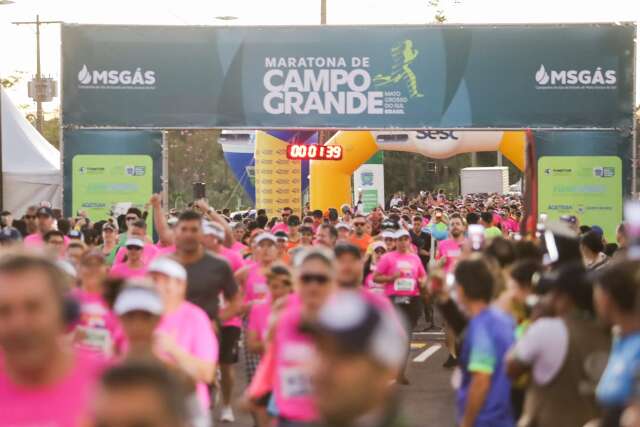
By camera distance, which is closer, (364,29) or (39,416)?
(39,416)

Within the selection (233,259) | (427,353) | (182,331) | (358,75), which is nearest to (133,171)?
(358,75)

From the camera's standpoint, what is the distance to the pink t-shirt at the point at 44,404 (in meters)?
4.06

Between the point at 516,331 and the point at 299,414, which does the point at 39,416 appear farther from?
the point at 516,331

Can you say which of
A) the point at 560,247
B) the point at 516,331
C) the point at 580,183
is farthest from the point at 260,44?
the point at 516,331

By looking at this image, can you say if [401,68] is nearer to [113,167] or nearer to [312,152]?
[113,167]

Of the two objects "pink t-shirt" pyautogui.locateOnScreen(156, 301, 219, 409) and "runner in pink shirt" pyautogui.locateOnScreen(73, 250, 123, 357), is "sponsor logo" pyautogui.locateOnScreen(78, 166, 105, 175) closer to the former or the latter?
"runner in pink shirt" pyautogui.locateOnScreen(73, 250, 123, 357)

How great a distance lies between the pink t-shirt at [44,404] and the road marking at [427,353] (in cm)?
1280

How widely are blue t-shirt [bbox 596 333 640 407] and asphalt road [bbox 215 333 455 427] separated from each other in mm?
5020

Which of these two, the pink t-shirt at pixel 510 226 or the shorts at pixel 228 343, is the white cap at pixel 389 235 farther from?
the pink t-shirt at pixel 510 226

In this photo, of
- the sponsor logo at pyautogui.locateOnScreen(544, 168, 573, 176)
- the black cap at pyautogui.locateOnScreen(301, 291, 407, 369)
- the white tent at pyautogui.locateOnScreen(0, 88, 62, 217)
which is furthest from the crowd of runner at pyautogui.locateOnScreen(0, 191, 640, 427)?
the white tent at pyautogui.locateOnScreen(0, 88, 62, 217)

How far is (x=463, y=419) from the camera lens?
670 cm

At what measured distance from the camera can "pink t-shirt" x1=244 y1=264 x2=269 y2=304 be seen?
11.6 meters

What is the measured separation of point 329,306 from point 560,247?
6046 mm

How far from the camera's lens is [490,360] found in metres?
6.61
